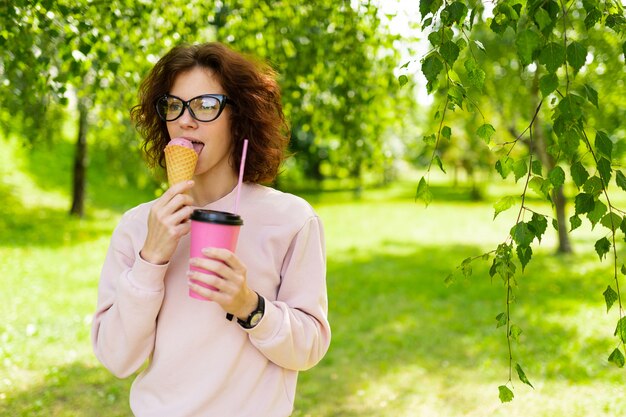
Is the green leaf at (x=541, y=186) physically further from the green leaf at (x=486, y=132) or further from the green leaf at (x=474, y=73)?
the green leaf at (x=474, y=73)

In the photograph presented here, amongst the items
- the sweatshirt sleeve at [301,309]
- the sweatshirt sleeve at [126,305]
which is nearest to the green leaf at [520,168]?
the sweatshirt sleeve at [301,309]

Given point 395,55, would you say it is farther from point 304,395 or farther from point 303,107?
point 304,395

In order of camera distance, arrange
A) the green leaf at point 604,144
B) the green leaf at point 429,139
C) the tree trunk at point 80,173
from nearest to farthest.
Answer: the green leaf at point 604,144, the green leaf at point 429,139, the tree trunk at point 80,173

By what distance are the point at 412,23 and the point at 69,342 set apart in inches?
180

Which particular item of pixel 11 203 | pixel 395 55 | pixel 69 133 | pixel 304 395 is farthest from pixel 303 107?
pixel 69 133

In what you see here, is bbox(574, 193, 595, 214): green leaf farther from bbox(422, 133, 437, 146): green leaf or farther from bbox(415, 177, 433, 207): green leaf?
bbox(422, 133, 437, 146): green leaf

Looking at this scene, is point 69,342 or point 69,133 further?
point 69,133

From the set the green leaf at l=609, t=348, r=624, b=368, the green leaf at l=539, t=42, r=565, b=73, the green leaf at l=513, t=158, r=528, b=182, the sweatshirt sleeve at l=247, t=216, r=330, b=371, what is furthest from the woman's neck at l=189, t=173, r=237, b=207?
the green leaf at l=609, t=348, r=624, b=368

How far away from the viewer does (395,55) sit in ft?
15.9

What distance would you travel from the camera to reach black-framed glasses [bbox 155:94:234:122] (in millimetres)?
1698

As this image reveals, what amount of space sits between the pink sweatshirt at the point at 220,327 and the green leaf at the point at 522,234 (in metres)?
0.52

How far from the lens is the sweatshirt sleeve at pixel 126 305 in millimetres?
1581

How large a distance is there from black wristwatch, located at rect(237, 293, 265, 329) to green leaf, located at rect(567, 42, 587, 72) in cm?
88

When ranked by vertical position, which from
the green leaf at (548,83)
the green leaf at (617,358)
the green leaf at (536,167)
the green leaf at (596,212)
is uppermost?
the green leaf at (548,83)
